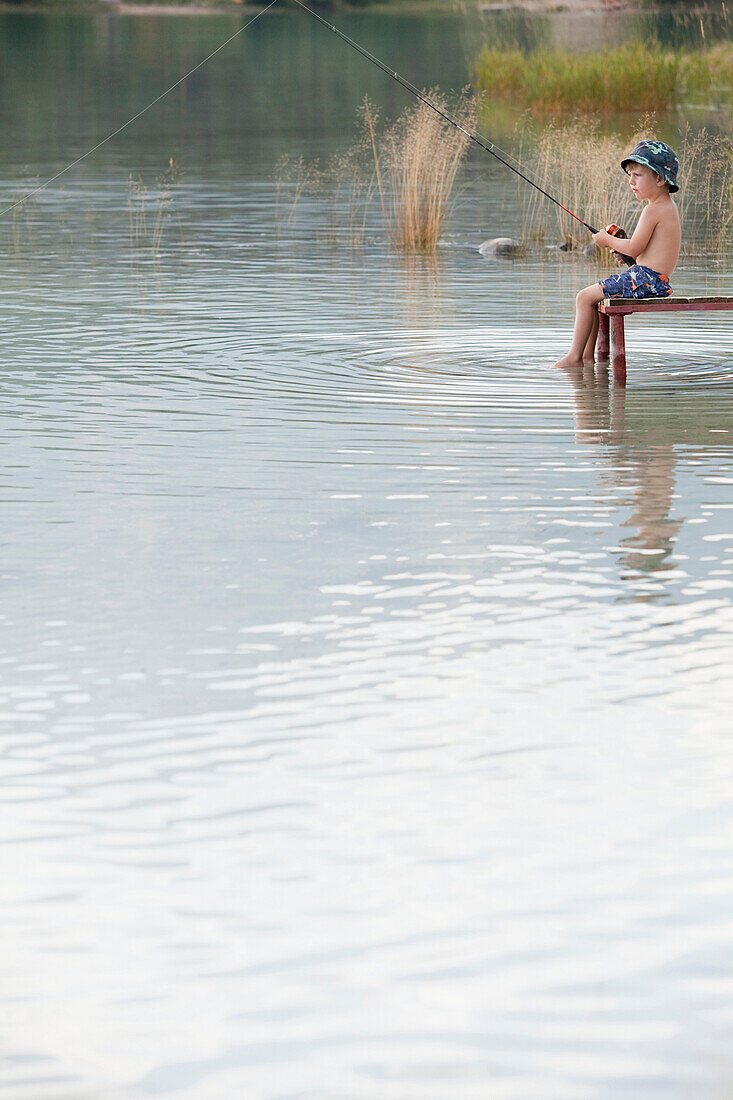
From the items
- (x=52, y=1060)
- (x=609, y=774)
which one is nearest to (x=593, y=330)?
(x=609, y=774)

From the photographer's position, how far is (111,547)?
22.4ft

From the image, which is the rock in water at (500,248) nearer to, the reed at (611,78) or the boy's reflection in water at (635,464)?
the boy's reflection in water at (635,464)

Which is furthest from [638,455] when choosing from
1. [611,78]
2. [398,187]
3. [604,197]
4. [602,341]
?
[611,78]

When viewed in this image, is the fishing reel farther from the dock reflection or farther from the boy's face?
the dock reflection

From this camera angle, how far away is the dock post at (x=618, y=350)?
10.6 metres

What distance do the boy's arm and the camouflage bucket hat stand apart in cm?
19

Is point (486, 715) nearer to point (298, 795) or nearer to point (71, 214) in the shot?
point (298, 795)

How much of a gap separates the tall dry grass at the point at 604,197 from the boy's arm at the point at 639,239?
21.5ft

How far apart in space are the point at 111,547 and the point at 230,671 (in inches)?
59.5

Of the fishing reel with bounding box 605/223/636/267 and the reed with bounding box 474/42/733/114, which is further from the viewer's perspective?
the reed with bounding box 474/42/733/114

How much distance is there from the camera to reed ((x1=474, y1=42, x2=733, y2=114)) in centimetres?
3156

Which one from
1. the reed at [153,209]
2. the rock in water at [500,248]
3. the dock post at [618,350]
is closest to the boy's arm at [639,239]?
the dock post at [618,350]

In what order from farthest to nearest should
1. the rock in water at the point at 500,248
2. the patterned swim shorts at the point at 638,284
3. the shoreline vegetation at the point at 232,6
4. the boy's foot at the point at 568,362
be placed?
the shoreline vegetation at the point at 232,6, the rock in water at the point at 500,248, the boy's foot at the point at 568,362, the patterned swim shorts at the point at 638,284

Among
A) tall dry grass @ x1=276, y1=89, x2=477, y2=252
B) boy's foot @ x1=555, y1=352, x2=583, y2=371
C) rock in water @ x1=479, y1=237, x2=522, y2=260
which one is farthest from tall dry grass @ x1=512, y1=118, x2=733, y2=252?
boy's foot @ x1=555, y1=352, x2=583, y2=371
